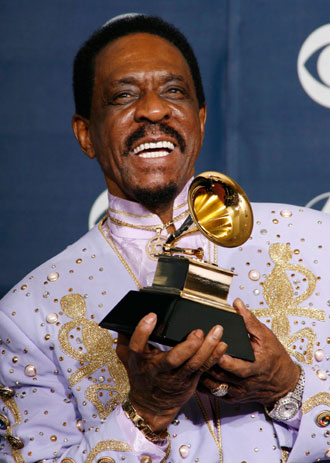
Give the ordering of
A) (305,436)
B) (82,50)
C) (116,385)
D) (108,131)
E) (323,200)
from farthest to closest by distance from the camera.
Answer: (323,200) < (82,50) < (108,131) < (116,385) < (305,436)

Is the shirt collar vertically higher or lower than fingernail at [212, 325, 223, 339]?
higher

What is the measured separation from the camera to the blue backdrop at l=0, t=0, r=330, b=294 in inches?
121

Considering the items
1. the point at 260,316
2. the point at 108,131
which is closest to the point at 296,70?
the point at 108,131

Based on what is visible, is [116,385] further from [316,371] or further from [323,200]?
[323,200]

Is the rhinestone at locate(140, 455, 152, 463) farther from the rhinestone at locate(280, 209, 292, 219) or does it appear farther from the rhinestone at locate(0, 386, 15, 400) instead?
the rhinestone at locate(280, 209, 292, 219)

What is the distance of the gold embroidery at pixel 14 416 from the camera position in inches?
91.3

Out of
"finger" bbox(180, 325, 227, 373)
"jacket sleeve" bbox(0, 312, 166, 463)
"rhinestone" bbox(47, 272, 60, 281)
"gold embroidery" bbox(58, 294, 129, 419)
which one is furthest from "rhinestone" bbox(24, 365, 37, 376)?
"finger" bbox(180, 325, 227, 373)

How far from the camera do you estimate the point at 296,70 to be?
3.09 m

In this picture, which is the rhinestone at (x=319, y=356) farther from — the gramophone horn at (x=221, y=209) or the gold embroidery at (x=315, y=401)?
the gramophone horn at (x=221, y=209)

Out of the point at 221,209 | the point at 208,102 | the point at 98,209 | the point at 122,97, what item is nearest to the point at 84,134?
the point at 122,97

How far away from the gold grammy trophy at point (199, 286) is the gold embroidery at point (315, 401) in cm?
27

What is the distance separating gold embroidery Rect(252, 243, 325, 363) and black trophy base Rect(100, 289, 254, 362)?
1.29 feet

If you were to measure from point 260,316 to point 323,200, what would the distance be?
0.87m

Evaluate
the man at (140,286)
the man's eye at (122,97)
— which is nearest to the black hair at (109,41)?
the man at (140,286)
